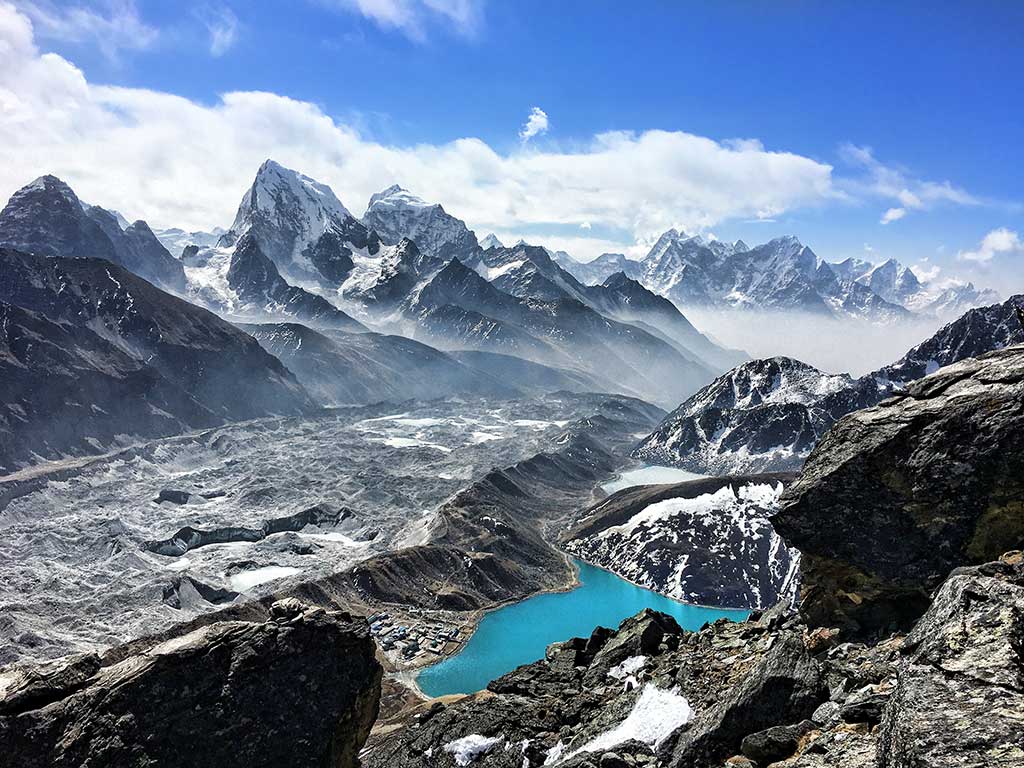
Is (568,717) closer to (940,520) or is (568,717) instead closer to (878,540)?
(878,540)

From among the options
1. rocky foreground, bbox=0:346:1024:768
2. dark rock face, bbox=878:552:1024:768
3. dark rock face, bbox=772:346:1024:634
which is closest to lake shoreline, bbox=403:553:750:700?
rocky foreground, bbox=0:346:1024:768

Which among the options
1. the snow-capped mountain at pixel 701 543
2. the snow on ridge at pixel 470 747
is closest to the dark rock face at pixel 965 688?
the snow on ridge at pixel 470 747

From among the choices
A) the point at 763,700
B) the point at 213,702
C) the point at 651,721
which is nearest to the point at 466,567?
the point at 651,721

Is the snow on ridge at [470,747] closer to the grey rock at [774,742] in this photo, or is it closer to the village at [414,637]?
the grey rock at [774,742]

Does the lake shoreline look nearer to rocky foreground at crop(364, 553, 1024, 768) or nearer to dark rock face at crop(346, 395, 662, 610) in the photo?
dark rock face at crop(346, 395, 662, 610)

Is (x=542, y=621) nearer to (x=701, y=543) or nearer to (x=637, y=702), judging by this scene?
(x=701, y=543)
